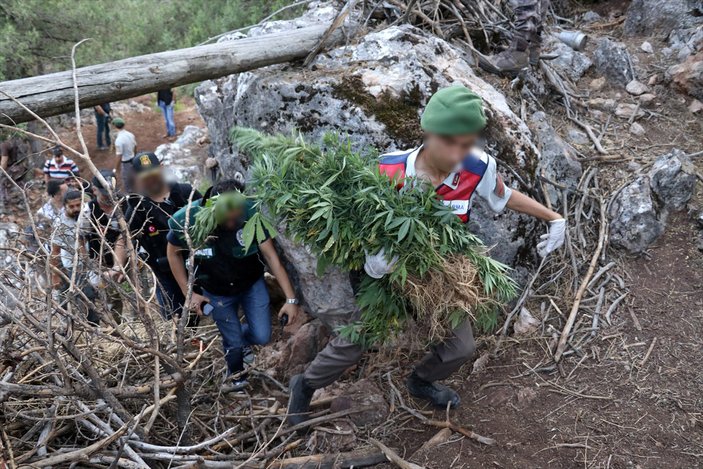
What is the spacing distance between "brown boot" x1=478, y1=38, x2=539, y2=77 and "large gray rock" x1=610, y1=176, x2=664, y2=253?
1.73 metres

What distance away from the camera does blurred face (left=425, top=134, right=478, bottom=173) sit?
298 centimetres

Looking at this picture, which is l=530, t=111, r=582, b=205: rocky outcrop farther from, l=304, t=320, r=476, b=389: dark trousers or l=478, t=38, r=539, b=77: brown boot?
l=304, t=320, r=476, b=389: dark trousers

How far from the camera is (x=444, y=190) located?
3201mm

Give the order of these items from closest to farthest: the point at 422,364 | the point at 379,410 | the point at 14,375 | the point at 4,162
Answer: the point at 14,375 < the point at 422,364 < the point at 379,410 < the point at 4,162

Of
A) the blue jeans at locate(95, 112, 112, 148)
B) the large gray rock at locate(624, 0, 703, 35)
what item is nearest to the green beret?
the large gray rock at locate(624, 0, 703, 35)

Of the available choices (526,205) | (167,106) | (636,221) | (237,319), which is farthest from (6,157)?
(636,221)

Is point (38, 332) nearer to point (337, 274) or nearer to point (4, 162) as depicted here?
point (337, 274)

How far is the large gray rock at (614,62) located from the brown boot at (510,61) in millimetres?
1798

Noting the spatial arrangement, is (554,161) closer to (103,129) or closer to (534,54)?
(534,54)

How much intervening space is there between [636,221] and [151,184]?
13.4 feet

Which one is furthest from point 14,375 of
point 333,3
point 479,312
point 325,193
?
point 333,3

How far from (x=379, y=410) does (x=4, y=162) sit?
980 cm

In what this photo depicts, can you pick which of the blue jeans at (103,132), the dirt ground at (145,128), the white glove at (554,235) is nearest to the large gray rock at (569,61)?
the white glove at (554,235)

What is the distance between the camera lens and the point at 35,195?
40.0 ft
